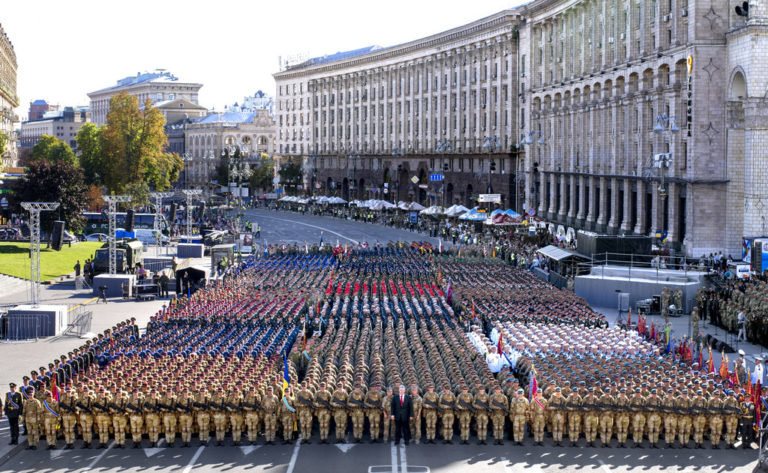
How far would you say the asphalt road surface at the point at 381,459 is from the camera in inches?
794

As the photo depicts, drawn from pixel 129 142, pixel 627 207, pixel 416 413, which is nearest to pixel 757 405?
pixel 416 413

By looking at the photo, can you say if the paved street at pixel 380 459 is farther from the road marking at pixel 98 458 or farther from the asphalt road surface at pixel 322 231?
the asphalt road surface at pixel 322 231

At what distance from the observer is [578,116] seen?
7012 cm

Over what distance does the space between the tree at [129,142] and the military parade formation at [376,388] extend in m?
61.7

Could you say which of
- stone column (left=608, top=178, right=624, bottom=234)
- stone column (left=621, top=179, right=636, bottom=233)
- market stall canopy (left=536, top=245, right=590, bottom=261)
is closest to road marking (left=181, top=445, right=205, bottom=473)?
market stall canopy (left=536, top=245, right=590, bottom=261)

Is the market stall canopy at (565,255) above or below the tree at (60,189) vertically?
below

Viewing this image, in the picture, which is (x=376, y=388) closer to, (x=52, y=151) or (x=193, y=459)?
(x=193, y=459)

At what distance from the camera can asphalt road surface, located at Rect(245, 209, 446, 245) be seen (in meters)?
74.8

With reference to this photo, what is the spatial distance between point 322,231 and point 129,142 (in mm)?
20668

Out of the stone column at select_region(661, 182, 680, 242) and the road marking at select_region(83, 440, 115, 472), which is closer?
the road marking at select_region(83, 440, 115, 472)

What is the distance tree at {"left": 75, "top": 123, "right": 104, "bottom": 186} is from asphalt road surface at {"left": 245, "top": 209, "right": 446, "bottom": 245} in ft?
49.9

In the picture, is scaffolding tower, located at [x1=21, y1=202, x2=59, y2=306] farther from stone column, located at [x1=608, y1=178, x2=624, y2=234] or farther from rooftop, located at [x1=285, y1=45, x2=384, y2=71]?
rooftop, located at [x1=285, y1=45, x2=384, y2=71]

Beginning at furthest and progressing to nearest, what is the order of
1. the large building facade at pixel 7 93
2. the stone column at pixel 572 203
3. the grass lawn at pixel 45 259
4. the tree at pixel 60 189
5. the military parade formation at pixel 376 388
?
the large building facade at pixel 7 93, the stone column at pixel 572 203, the tree at pixel 60 189, the grass lawn at pixel 45 259, the military parade formation at pixel 376 388

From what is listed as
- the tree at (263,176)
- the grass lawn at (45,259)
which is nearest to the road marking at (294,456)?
the grass lawn at (45,259)
